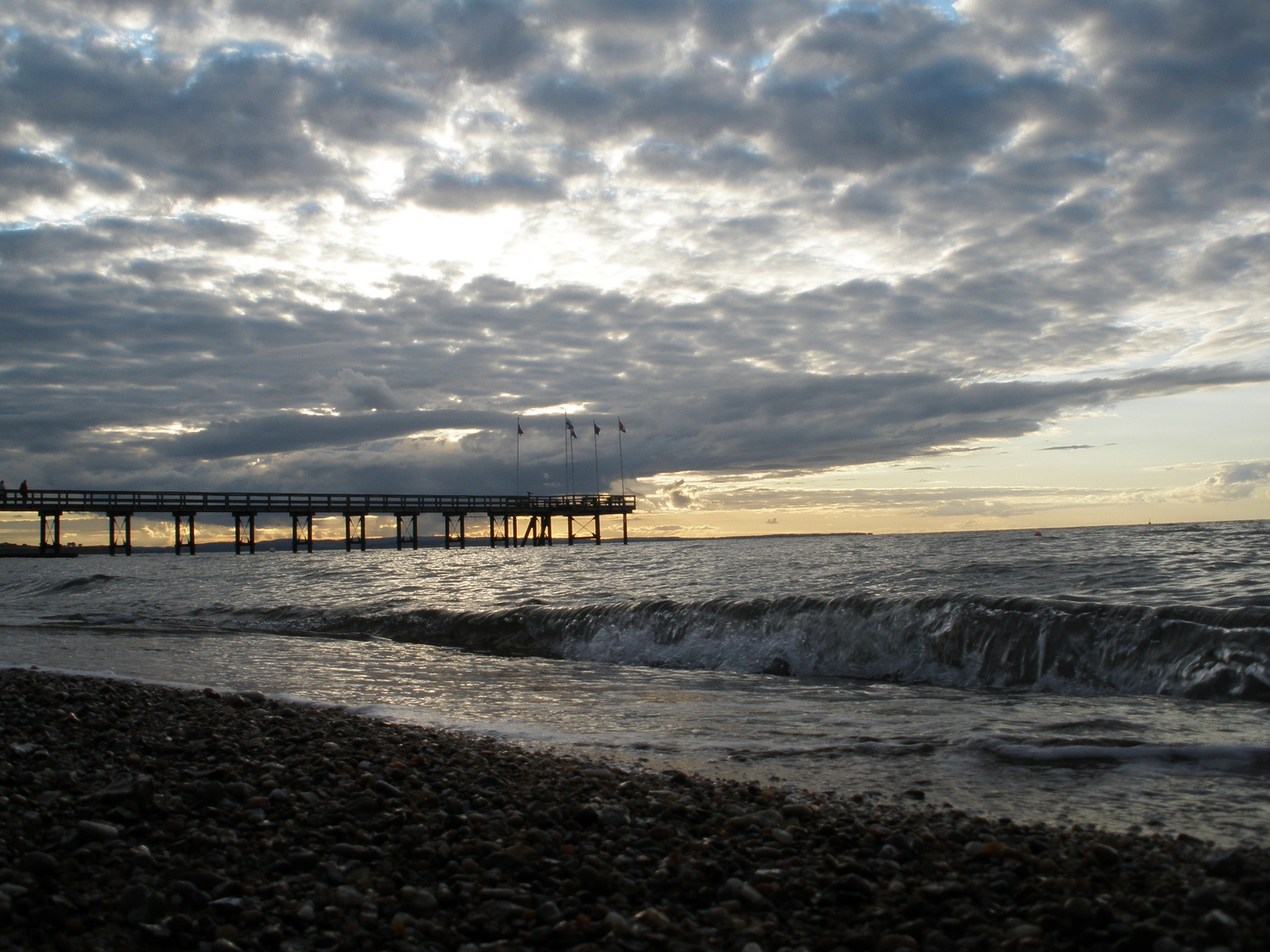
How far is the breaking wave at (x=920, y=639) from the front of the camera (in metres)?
8.60

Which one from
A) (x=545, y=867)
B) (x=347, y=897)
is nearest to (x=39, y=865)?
(x=347, y=897)

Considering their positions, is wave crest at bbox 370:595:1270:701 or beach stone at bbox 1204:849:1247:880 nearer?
beach stone at bbox 1204:849:1247:880

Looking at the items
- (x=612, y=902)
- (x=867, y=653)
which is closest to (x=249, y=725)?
(x=612, y=902)

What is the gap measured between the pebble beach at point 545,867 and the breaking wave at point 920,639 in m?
5.79

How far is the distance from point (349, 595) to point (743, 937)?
2007 centimetres

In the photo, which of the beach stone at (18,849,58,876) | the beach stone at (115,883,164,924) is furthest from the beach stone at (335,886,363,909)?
the beach stone at (18,849,58,876)

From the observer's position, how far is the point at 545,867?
344 centimetres

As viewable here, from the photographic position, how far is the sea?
5117mm

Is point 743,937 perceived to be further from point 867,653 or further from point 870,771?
point 867,653

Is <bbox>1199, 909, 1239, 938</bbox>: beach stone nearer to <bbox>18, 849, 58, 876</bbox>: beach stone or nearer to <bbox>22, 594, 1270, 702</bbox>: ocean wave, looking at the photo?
<bbox>18, 849, 58, 876</bbox>: beach stone

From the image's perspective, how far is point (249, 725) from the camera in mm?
6258

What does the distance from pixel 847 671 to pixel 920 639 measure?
42.0 inches

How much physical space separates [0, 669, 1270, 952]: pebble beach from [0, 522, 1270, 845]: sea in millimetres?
776

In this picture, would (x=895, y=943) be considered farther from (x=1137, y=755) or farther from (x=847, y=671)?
(x=847, y=671)
